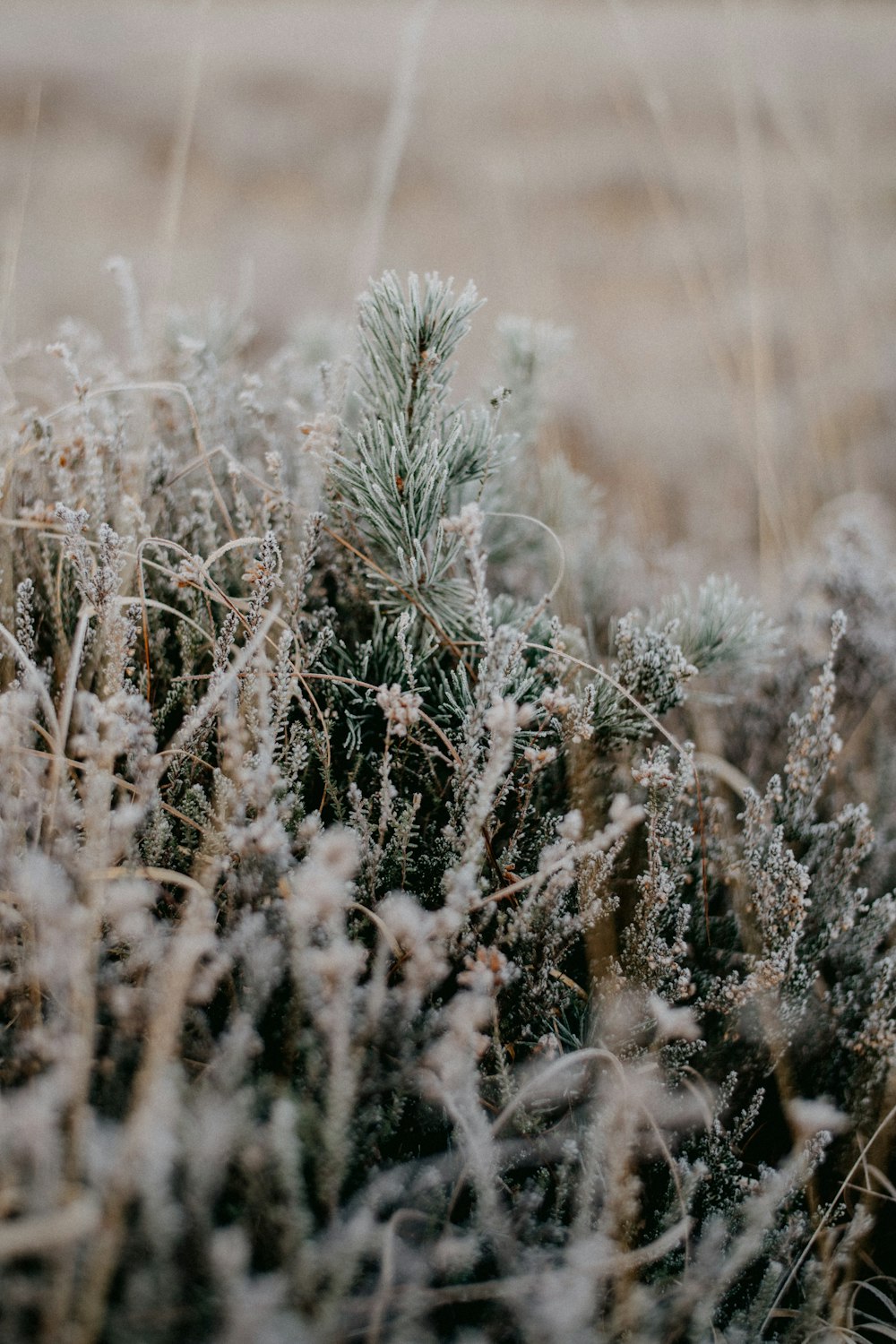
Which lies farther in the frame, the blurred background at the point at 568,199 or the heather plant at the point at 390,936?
the blurred background at the point at 568,199

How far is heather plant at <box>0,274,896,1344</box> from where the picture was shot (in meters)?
0.73

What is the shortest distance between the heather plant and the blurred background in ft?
2.11

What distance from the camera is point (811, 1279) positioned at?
101 cm

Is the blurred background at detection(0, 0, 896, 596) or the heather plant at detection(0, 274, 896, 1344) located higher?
the blurred background at detection(0, 0, 896, 596)

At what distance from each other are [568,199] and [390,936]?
12270 millimetres

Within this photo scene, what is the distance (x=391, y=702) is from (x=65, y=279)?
8387mm

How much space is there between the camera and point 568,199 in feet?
35.9

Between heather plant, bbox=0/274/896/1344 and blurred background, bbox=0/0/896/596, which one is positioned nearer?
heather plant, bbox=0/274/896/1344

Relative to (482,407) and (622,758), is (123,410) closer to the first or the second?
(482,407)

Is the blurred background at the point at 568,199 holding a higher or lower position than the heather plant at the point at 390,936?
higher

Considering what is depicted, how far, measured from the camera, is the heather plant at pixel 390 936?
0.73 m

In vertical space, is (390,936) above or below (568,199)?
below

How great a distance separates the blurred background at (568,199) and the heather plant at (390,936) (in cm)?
64

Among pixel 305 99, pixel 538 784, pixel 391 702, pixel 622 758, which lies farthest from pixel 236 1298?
pixel 305 99
